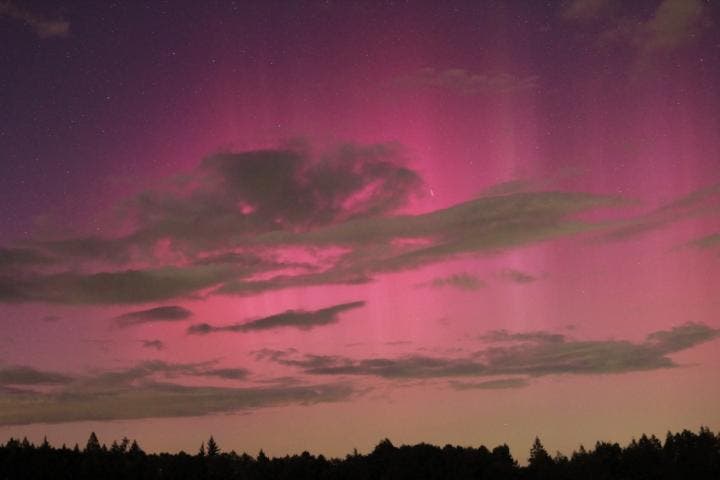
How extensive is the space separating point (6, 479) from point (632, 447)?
139 metres

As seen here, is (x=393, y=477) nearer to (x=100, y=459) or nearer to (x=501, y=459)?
(x=501, y=459)

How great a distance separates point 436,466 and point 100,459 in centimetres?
7643

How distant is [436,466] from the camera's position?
19775cm

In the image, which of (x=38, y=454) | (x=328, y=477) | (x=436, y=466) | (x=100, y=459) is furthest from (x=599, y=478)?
(x=38, y=454)

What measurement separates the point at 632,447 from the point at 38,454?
134220 millimetres

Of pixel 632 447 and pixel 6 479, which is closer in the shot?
pixel 6 479

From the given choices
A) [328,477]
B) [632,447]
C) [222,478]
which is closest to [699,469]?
[632,447]

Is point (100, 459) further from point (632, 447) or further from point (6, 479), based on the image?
point (632, 447)

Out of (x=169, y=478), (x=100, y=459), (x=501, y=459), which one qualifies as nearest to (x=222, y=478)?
(x=169, y=478)

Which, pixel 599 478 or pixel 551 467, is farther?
pixel 551 467

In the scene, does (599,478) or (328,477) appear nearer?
(599,478)

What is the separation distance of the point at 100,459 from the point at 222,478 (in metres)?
27.3

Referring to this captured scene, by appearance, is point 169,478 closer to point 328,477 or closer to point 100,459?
point 100,459

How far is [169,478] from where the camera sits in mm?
183250
